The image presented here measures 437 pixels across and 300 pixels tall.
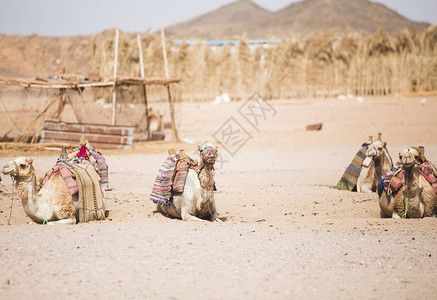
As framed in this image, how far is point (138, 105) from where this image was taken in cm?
1961

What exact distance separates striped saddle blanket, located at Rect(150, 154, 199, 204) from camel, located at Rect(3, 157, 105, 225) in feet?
3.83

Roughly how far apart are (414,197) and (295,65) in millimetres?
23308

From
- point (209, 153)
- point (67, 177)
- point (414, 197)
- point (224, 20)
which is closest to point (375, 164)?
point (414, 197)

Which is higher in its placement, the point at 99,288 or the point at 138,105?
the point at 138,105

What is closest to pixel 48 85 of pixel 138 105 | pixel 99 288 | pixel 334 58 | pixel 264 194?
pixel 138 105

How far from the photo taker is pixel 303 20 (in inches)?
4589

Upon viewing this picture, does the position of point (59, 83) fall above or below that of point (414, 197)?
above

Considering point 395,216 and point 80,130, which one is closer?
point 395,216

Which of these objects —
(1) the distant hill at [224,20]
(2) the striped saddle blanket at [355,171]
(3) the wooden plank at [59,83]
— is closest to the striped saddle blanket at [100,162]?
(2) the striped saddle blanket at [355,171]

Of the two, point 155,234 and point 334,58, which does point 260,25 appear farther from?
A: point 155,234

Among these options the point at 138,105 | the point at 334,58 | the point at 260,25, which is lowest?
the point at 138,105

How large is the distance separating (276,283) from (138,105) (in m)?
14.9

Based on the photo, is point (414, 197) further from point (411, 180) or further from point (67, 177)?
point (67, 177)

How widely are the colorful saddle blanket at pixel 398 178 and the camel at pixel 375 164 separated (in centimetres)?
163
